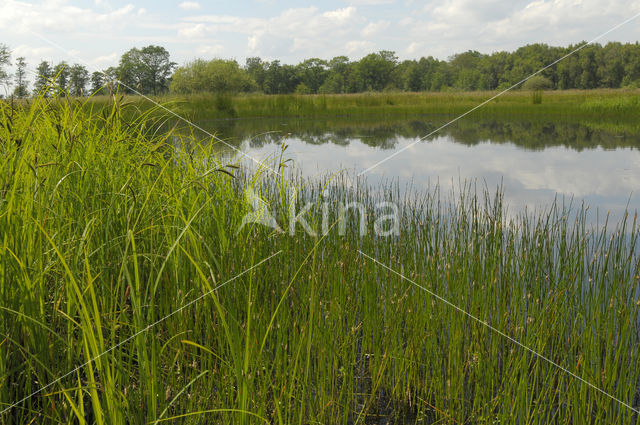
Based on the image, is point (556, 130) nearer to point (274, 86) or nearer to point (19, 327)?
point (19, 327)

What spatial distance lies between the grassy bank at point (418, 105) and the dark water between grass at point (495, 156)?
0.86 metres

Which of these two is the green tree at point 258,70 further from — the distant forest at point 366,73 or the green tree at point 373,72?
the green tree at point 373,72

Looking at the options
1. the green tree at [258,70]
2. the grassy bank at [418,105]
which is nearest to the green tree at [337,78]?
the green tree at [258,70]

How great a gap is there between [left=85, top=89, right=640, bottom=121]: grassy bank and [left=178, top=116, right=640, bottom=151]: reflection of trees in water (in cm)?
90

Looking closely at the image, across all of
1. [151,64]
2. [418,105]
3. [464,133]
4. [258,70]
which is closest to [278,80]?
[258,70]

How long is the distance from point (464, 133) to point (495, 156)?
16.9 ft

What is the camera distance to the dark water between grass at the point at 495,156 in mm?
6121

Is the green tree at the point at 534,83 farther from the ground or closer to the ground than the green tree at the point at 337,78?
closer to the ground

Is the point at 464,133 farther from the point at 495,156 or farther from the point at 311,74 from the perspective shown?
the point at 311,74

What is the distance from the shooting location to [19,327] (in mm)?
1648

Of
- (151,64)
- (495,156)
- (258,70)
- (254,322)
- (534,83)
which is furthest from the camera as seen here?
(258,70)

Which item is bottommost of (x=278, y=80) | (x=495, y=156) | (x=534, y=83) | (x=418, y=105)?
(x=495, y=156)

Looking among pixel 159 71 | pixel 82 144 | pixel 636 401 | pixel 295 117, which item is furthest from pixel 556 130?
pixel 159 71

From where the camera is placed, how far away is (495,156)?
9641 mm
